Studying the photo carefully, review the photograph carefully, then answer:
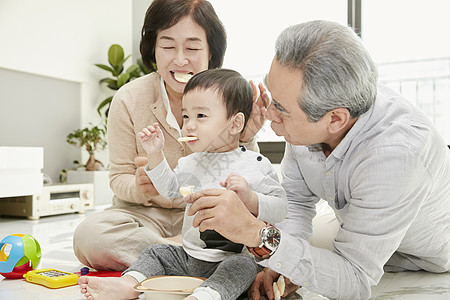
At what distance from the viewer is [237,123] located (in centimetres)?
135

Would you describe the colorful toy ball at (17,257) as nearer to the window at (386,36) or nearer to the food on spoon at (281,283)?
the food on spoon at (281,283)

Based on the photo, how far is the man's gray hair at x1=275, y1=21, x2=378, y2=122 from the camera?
40.3 inches

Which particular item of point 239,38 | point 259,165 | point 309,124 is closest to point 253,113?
point 259,165

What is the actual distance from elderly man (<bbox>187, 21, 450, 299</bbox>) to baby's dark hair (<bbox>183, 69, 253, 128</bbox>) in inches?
7.2

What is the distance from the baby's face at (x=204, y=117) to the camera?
1.29 meters

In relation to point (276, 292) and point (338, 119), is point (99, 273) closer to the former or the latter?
point (276, 292)

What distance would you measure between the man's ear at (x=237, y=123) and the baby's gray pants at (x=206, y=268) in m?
0.37

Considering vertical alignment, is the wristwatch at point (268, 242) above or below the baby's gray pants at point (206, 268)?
above

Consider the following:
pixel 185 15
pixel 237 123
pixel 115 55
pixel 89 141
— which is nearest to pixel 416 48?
pixel 115 55

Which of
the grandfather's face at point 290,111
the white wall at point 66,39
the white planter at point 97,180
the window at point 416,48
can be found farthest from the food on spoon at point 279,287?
the window at point 416,48

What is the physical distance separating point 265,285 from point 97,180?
335 cm

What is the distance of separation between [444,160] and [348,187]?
0.27 meters

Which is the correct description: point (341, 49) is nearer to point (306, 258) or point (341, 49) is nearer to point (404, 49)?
point (306, 258)

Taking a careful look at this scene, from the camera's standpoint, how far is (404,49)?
5.22 meters
